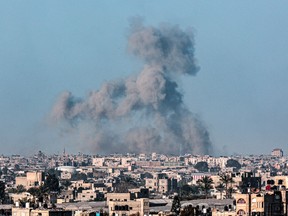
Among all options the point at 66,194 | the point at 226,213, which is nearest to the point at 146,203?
the point at 226,213

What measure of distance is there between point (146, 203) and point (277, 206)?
34.7m

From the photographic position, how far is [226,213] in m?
79.1

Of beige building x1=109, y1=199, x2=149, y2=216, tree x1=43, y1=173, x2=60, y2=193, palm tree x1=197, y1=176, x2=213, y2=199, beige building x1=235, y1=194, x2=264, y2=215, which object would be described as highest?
tree x1=43, y1=173, x2=60, y2=193

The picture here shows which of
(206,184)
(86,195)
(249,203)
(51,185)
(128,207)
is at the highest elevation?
(51,185)

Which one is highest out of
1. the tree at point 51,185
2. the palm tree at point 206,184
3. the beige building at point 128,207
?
the tree at point 51,185

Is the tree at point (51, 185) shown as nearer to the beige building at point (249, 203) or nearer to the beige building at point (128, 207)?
the beige building at point (128, 207)

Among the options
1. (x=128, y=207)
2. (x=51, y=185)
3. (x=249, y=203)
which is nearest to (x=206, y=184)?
(x=51, y=185)

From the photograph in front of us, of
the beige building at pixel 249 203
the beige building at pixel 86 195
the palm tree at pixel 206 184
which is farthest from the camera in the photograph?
the beige building at pixel 86 195

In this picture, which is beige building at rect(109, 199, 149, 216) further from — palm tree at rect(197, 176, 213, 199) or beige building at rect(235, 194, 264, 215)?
palm tree at rect(197, 176, 213, 199)

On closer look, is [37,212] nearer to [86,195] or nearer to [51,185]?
[51,185]

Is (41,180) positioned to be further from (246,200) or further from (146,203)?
(246,200)

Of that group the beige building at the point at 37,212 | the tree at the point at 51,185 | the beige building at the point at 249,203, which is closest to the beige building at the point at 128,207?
the beige building at the point at 37,212

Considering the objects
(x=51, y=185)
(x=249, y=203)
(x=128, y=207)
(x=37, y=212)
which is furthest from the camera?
(x=51, y=185)

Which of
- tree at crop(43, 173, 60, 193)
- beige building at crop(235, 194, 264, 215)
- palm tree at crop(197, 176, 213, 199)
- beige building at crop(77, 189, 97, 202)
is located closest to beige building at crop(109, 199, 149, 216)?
beige building at crop(235, 194, 264, 215)
